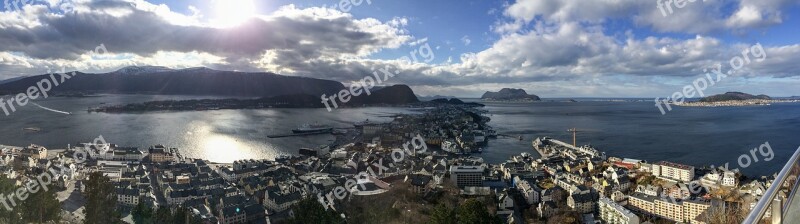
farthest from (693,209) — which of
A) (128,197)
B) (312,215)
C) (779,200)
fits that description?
(128,197)

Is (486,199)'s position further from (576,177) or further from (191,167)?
(191,167)

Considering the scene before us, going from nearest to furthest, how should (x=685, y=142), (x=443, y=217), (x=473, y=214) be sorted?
(x=473, y=214)
(x=443, y=217)
(x=685, y=142)

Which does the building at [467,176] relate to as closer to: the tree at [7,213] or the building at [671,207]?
the building at [671,207]

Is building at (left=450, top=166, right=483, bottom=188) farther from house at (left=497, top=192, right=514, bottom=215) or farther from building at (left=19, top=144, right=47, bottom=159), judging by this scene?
building at (left=19, top=144, right=47, bottom=159)

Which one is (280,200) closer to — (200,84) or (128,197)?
(128,197)

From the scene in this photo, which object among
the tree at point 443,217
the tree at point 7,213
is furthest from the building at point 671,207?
the tree at point 7,213
